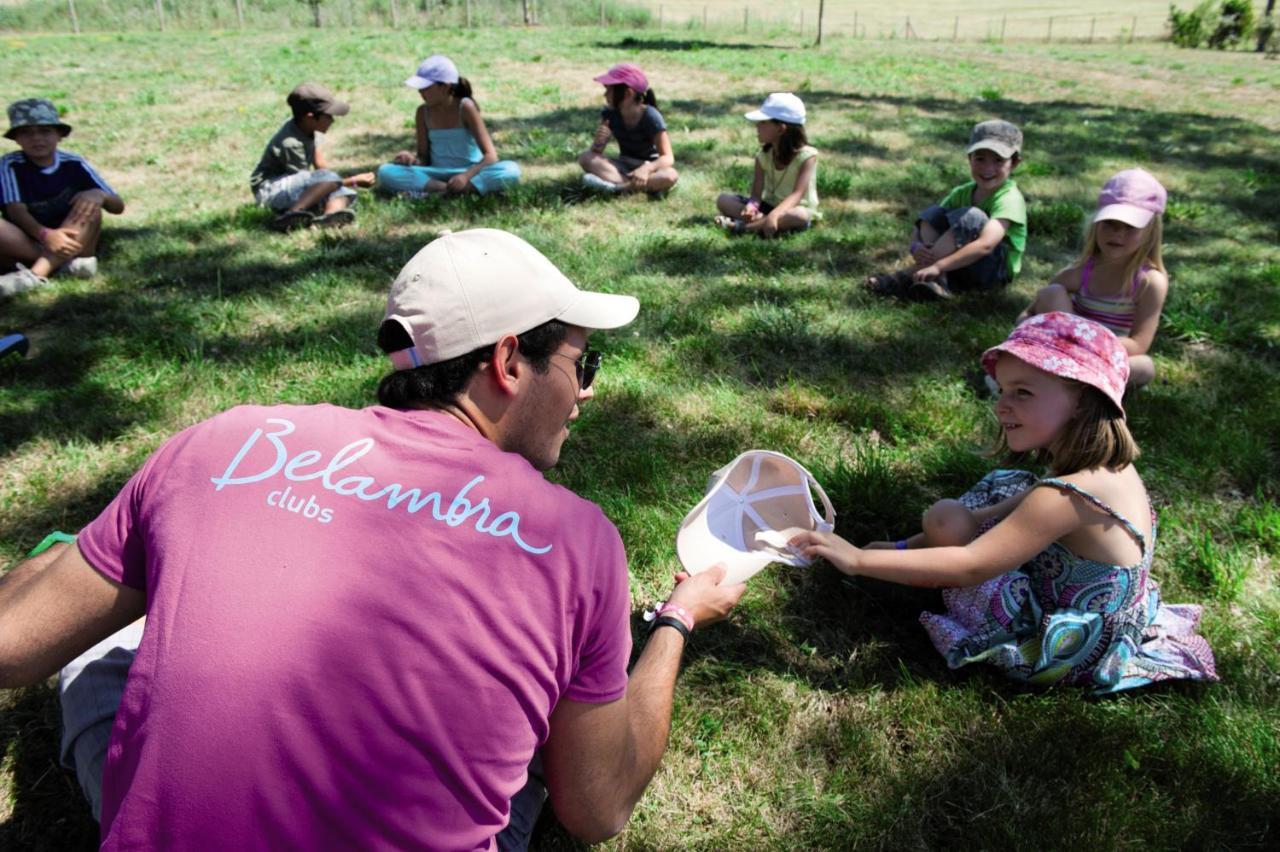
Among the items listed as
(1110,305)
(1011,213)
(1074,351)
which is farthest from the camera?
(1011,213)

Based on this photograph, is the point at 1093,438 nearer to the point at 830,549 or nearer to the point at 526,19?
the point at 830,549

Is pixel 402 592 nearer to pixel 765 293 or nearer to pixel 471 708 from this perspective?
pixel 471 708

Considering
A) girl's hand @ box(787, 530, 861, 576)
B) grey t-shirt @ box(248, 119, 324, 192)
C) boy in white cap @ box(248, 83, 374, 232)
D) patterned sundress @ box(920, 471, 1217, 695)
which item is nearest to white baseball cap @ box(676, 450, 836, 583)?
girl's hand @ box(787, 530, 861, 576)

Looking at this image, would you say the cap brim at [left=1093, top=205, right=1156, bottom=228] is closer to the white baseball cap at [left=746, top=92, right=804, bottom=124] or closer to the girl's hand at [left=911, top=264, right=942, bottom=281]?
the girl's hand at [left=911, top=264, right=942, bottom=281]

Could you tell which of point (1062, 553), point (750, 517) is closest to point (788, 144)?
point (750, 517)

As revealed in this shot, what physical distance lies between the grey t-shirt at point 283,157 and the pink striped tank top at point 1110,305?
4959 mm

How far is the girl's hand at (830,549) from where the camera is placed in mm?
A: 2252

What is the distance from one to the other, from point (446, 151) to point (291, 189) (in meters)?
1.19

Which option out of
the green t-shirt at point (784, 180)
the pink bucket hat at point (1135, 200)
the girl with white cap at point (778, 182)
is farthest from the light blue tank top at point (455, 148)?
the pink bucket hat at point (1135, 200)

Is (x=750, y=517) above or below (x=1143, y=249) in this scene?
below

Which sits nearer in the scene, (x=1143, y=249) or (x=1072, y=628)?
(x=1072, y=628)

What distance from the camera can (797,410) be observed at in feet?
11.7

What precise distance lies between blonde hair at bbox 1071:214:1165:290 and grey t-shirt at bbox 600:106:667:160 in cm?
341

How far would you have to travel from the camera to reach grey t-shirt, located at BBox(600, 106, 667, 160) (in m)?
6.41
